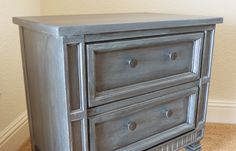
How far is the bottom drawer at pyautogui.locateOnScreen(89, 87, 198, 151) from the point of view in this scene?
89 centimetres

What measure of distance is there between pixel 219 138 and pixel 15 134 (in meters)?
1.09

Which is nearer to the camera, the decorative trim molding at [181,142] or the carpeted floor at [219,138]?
the decorative trim molding at [181,142]

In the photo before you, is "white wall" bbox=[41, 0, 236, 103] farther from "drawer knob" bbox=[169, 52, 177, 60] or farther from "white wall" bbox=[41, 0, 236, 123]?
"drawer knob" bbox=[169, 52, 177, 60]

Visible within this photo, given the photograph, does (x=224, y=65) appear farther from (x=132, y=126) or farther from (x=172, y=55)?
(x=132, y=126)

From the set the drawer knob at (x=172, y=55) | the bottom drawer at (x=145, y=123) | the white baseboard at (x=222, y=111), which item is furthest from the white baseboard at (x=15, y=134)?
the white baseboard at (x=222, y=111)

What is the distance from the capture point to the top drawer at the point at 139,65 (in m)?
0.82

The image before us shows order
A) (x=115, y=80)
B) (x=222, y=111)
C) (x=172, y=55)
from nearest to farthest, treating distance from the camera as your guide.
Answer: (x=115, y=80) < (x=172, y=55) < (x=222, y=111)

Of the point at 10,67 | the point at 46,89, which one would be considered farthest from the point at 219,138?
the point at 10,67

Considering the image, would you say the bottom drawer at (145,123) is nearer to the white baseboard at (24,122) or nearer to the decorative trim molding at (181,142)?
the decorative trim molding at (181,142)

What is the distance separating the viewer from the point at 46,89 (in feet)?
2.91

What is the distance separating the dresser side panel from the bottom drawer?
107 millimetres

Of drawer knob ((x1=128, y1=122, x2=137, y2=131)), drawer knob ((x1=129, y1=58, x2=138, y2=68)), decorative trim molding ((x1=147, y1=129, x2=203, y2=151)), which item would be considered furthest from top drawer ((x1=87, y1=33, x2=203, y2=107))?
decorative trim molding ((x1=147, y1=129, x2=203, y2=151))

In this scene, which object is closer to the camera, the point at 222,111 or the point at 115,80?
the point at 115,80

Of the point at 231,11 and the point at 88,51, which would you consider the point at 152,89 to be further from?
the point at 231,11
